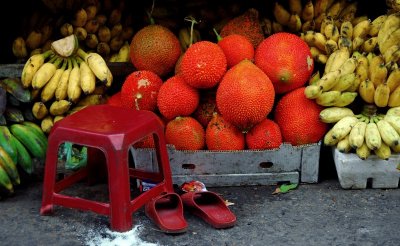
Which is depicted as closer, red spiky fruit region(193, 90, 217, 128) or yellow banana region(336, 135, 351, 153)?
yellow banana region(336, 135, 351, 153)

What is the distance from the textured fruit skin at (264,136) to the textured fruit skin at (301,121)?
2.9 inches

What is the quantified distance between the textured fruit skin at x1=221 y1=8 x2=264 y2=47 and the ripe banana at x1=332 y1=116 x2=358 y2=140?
2.76 ft

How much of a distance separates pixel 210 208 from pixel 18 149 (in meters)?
1.27

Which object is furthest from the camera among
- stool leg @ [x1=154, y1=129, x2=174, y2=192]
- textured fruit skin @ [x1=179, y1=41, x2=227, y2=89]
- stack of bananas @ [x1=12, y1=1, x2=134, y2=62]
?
stack of bananas @ [x1=12, y1=1, x2=134, y2=62]

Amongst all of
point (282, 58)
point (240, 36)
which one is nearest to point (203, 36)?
point (240, 36)

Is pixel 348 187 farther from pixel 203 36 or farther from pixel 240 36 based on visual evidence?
pixel 203 36

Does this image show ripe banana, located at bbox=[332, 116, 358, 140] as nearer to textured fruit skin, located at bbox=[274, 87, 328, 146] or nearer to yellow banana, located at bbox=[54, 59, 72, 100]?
textured fruit skin, located at bbox=[274, 87, 328, 146]

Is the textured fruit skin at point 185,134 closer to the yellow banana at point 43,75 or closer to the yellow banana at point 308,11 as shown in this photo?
the yellow banana at point 43,75

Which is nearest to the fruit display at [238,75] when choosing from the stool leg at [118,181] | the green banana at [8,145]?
the green banana at [8,145]

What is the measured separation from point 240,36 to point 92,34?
3.57ft

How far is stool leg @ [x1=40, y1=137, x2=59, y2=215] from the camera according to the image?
3273 millimetres

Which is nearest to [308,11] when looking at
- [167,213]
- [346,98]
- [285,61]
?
[285,61]

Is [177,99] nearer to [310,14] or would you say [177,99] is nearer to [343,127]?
[343,127]

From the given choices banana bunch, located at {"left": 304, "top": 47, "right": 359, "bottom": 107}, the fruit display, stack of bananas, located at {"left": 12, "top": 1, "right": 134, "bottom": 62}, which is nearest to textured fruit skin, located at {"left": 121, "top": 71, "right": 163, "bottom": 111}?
the fruit display
